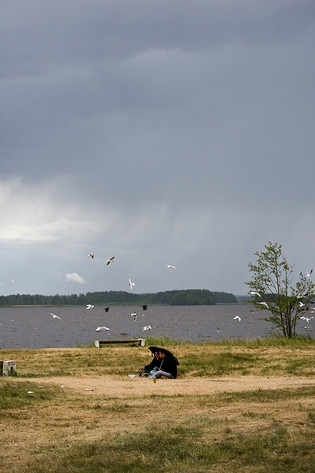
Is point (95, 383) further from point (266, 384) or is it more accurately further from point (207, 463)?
point (207, 463)

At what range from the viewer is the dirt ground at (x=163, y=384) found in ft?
54.6

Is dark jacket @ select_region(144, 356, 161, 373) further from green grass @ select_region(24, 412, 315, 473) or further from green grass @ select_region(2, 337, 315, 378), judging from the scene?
green grass @ select_region(24, 412, 315, 473)

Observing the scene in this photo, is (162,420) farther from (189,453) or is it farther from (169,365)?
(169,365)

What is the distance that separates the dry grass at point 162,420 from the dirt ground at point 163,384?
0.10 feet

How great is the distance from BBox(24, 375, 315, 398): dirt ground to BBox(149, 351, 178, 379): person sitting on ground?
0.36 m

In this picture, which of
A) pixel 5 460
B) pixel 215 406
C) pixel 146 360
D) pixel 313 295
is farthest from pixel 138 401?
pixel 313 295

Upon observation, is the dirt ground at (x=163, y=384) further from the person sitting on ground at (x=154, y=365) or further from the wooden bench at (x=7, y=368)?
the wooden bench at (x=7, y=368)

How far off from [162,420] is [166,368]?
8.11 m

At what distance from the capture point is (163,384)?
1834 centimetres

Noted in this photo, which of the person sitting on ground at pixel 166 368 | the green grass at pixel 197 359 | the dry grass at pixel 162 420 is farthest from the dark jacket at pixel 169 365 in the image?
the green grass at pixel 197 359

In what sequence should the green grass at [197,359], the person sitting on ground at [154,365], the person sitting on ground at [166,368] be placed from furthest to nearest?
the green grass at [197,359]
the person sitting on ground at [154,365]
the person sitting on ground at [166,368]

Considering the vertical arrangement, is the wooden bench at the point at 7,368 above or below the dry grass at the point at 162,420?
above

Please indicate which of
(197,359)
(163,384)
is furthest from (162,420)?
(197,359)

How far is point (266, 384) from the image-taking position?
17.8 m
